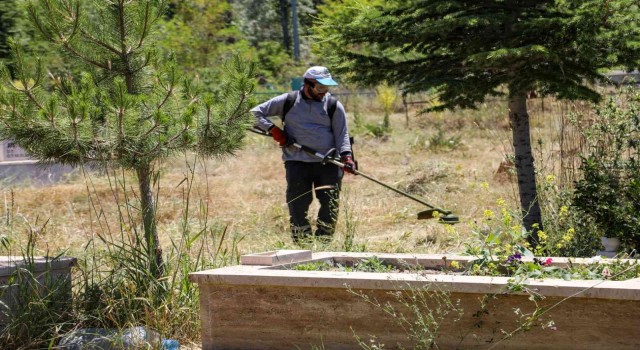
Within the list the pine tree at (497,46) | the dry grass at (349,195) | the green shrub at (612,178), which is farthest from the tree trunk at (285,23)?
the green shrub at (612,178)

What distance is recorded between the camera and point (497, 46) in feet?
22.0

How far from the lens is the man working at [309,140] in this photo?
764 cm

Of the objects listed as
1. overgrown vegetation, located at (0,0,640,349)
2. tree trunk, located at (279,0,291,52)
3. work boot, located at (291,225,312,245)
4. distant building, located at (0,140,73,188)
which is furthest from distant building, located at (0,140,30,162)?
tree trunk, located at (279,0,291,52)

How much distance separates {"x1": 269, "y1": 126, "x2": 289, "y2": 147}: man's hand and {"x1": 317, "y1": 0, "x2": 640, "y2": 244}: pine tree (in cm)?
70

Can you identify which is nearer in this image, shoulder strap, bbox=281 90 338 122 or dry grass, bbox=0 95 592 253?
shoulder strap, bbox=281 90 338 122

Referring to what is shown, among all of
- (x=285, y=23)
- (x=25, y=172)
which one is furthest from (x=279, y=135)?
(x=285, y=23)

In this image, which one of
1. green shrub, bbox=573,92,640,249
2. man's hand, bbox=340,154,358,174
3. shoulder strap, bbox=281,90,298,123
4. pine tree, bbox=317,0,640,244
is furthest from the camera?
shoulder strap, bbox=281,90,298,123

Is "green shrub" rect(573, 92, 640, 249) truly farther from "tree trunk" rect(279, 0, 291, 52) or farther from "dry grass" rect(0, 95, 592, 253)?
"tree trunk" rect(279, 0, 291, 52)

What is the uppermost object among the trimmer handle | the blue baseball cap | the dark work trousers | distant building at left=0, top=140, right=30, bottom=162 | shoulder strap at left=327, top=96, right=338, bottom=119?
the blue baseball cap

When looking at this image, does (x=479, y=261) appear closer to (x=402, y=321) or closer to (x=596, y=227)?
(x=402, y=321)

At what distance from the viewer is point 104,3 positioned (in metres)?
5.49

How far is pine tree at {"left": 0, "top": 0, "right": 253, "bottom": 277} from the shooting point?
522 centimetres

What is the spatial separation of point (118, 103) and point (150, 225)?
793mm

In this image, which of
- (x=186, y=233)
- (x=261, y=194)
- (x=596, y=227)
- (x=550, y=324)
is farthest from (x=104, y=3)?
(x=261, y=194)
